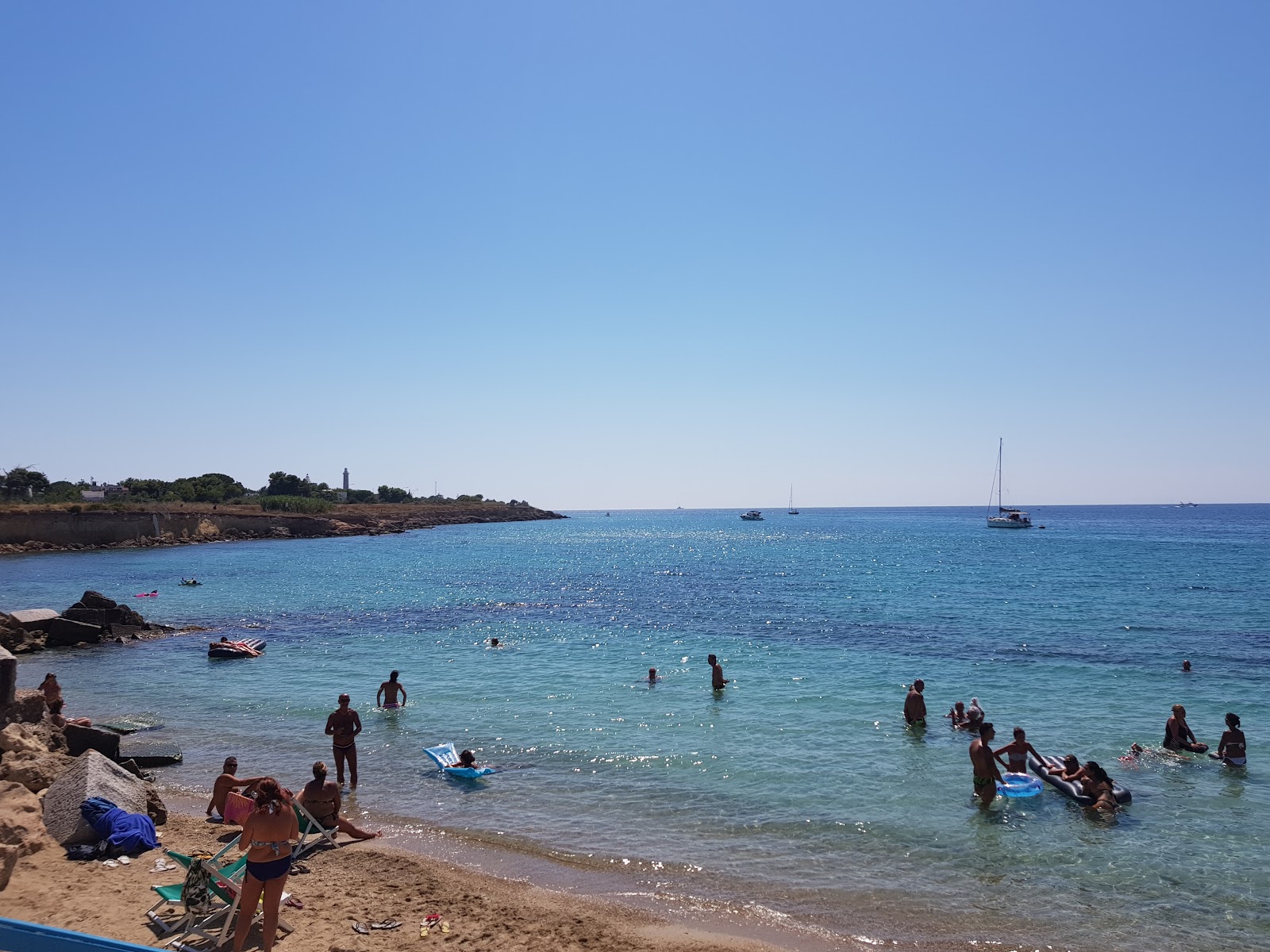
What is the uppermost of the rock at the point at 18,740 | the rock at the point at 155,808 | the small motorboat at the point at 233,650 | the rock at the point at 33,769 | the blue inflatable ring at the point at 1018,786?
the rock at the point at 18,740

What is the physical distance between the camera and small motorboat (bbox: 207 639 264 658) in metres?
26.9

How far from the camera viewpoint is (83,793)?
422 inches

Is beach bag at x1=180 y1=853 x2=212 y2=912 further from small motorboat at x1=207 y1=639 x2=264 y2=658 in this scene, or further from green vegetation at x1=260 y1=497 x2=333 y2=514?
green vegetation at x1=260 y1=497 x2=333 y2=514

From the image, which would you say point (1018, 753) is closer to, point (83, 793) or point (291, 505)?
point (83, 793)

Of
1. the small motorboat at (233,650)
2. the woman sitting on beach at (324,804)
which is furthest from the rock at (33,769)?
the small motorboat at (233,650)

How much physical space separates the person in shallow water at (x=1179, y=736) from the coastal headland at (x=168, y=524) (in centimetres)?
8665

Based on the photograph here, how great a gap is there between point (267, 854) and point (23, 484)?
123566mm

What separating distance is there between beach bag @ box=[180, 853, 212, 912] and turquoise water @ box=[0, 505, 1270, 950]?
428 centimetres

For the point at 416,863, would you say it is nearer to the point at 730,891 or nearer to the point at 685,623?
the point at 730,891

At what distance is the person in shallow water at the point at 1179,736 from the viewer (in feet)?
52.6

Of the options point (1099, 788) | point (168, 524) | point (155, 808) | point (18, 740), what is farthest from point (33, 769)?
point (168, 524)

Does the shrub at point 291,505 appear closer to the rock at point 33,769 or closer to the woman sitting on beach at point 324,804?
the rock at point 33,769

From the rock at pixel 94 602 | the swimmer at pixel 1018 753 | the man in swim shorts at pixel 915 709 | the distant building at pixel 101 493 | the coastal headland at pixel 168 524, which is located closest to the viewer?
the swimmer at pixel 1018 753

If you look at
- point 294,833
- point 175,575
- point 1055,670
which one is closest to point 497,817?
point 294,833
